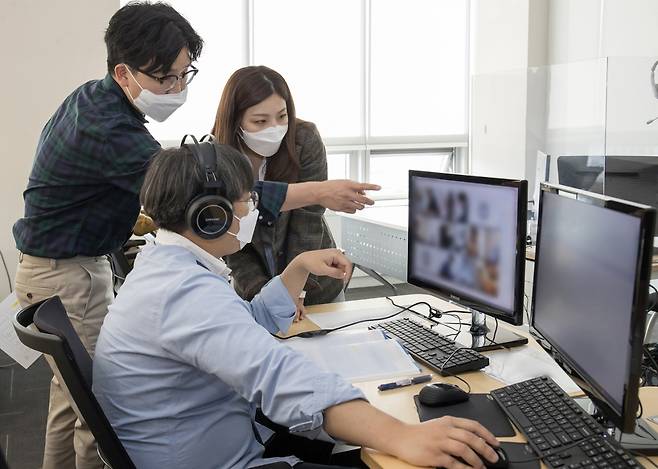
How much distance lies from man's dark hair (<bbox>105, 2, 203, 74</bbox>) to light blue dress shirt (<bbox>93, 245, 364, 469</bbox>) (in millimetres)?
701

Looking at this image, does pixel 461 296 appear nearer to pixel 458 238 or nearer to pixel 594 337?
pixel 458 238

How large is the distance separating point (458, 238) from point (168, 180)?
803mm

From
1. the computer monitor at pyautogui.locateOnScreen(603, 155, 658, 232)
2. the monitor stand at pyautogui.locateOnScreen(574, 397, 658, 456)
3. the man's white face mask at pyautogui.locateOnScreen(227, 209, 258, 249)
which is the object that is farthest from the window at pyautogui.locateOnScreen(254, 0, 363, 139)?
the monitor stand at pyautogui.locateOnScreen(574, 397, 658, 456)

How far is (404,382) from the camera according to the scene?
141cm

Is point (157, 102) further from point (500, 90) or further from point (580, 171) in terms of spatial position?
point (500, 90)

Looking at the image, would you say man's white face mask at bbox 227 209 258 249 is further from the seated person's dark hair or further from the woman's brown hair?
the woman's brown hair

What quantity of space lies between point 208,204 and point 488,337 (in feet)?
2.92

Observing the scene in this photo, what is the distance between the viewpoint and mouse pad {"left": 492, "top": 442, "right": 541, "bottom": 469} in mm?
1052

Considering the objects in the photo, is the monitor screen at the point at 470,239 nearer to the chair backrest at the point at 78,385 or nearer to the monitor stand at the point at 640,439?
the monitor stand at the point at 640,439

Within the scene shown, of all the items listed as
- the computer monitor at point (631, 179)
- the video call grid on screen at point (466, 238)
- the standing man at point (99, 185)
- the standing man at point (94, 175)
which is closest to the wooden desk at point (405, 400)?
the video call grid on screen at point (466, 238)

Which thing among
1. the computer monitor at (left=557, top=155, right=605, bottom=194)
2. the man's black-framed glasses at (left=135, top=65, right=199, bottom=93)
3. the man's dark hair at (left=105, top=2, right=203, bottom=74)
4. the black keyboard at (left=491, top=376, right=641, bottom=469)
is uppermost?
the man's dark hair at (left=105, top=2, right=203, bottom=74)

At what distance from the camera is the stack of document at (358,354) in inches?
58.7

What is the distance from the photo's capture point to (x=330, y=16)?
499 cm

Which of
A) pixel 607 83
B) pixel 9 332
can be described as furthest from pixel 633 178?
pixel 9 332
